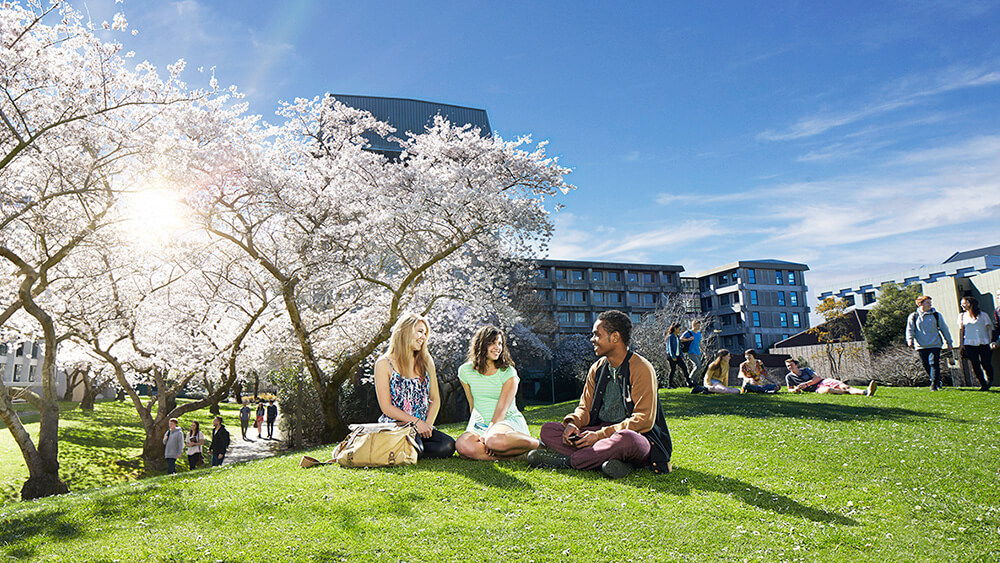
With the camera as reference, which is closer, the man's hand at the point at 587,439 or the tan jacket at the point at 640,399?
the tan jacket at the point at 640,399

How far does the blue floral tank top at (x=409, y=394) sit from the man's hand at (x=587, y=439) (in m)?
2.13

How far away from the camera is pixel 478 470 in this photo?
6.86 m

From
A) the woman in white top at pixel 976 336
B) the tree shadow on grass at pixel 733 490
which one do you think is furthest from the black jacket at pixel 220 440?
the woman in white top at pixel 976 336

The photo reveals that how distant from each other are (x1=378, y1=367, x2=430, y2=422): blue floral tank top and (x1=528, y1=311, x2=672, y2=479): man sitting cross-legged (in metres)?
1.64

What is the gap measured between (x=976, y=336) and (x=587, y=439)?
39.7 ft

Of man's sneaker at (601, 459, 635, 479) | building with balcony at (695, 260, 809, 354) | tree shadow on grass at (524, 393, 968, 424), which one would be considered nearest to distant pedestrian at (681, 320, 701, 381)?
tree shadow on grass at (524, 393, 968, 424)

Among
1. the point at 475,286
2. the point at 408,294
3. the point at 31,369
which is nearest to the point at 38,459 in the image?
the point at 408,294

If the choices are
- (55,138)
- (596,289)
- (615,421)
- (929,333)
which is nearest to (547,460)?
(615,421)

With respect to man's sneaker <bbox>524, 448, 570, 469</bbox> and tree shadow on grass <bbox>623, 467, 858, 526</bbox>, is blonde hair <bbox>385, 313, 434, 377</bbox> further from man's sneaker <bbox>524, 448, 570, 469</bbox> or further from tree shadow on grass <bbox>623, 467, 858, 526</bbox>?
tree shadow on grass <bbox>623, 467, 858, 526</bbox>

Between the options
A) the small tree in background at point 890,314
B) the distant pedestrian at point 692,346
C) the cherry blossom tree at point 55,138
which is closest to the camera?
the cherry blossom tree at point 55,138

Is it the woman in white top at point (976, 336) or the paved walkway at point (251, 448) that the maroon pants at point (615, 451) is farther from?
the paved walkway at point (251, 448)

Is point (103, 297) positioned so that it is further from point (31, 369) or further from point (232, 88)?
point (31, 369)

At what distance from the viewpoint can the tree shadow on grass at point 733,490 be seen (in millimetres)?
5180

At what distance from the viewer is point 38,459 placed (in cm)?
1504
